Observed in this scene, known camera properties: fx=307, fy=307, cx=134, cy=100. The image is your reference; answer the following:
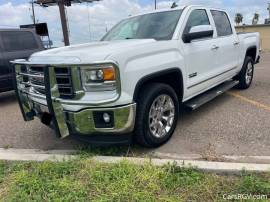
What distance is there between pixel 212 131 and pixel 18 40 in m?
5.55

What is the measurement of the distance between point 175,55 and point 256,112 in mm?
2192

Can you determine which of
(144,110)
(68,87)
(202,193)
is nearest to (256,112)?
(144,110)

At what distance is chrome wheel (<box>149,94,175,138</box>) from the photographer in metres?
3.96

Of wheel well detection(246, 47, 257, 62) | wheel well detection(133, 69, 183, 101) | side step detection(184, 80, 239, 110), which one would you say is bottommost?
side step detection(184, 80, 239, 110)

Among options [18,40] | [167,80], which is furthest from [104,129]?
[18,40]

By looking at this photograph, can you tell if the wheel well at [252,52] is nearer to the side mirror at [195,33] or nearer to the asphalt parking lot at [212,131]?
the asphalt parking lot at [212,131]

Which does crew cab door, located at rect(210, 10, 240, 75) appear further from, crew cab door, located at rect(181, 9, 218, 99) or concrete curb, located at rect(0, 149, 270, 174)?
concrete curb, located at rect(0, 149, 270, 174)

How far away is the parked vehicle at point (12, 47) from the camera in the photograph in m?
7.24

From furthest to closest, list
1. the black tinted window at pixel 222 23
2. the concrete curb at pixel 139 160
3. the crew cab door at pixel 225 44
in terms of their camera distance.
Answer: the black tinted window at pixel 222 23
the crew cab door at pixel 225 44
the concrete curb at pixel 139 160

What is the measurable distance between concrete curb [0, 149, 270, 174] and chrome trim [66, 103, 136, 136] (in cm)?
36

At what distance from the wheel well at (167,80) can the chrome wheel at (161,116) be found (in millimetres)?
259

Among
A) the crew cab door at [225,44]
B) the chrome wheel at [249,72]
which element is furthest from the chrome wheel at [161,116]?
the chrome wheel at [249,72]

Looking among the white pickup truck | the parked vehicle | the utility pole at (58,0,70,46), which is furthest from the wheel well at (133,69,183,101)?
the utility pole at (58,0,70,46)

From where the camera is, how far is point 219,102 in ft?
20.7
